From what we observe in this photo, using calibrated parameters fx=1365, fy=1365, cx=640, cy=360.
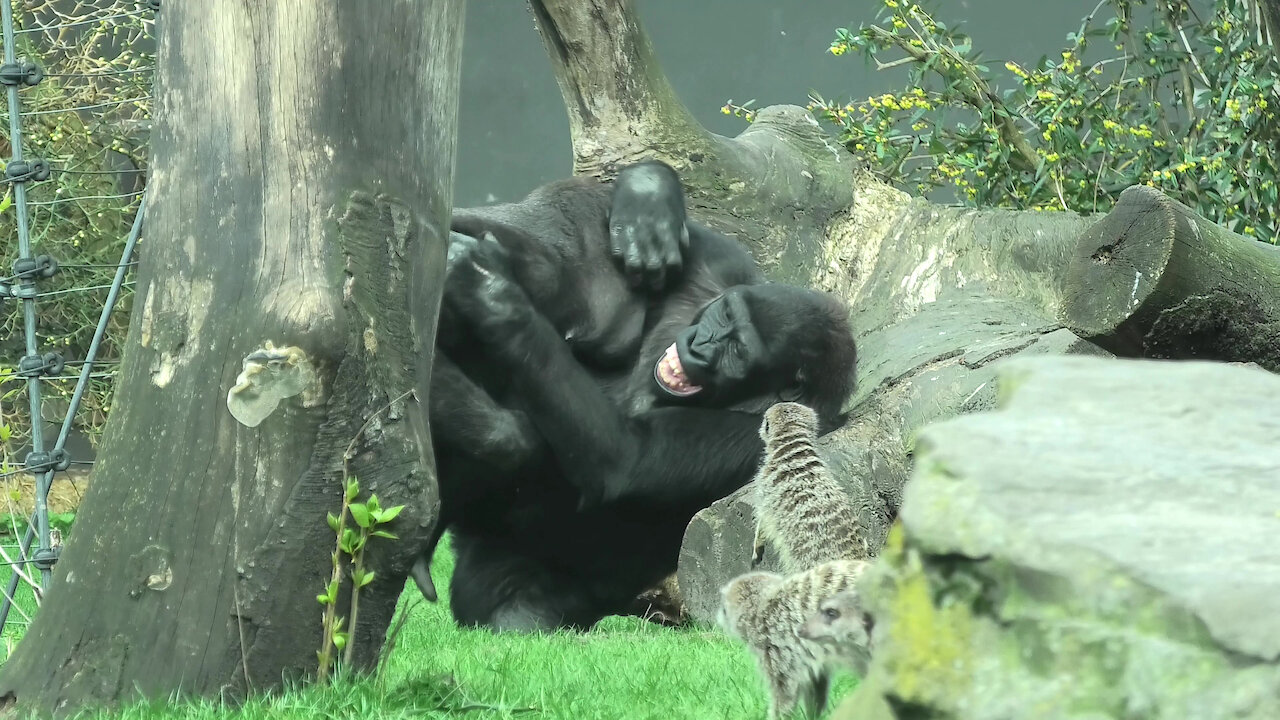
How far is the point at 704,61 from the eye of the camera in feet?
27.0

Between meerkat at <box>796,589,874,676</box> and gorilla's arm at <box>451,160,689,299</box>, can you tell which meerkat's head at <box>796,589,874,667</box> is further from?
gorilla's arm at <box>451,160,689,299</box>

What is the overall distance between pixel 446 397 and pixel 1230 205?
3794mm

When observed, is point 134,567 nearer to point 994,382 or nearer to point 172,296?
point 172,296

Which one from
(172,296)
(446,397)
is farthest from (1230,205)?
(172,296)

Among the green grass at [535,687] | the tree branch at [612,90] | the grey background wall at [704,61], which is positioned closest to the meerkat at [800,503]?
the green grass at [535,687]

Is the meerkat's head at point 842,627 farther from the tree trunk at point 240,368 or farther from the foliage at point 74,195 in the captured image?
the foliage at point 74,195

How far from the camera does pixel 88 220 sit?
286 inches

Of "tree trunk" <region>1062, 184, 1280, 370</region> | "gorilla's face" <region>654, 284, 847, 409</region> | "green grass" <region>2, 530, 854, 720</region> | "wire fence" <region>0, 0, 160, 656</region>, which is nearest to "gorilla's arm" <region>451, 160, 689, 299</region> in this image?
"gorilla's face" <region>654, 284, 847, 409</region>

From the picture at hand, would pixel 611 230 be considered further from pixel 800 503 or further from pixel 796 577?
pixel 796 577

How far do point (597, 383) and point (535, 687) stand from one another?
225 cm

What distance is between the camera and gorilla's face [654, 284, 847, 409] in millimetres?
4516

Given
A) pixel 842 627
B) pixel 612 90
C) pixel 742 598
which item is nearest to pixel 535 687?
pixel 742 598

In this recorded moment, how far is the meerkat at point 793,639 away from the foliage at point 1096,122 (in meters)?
4.30

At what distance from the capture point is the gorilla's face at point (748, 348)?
14.8ft
